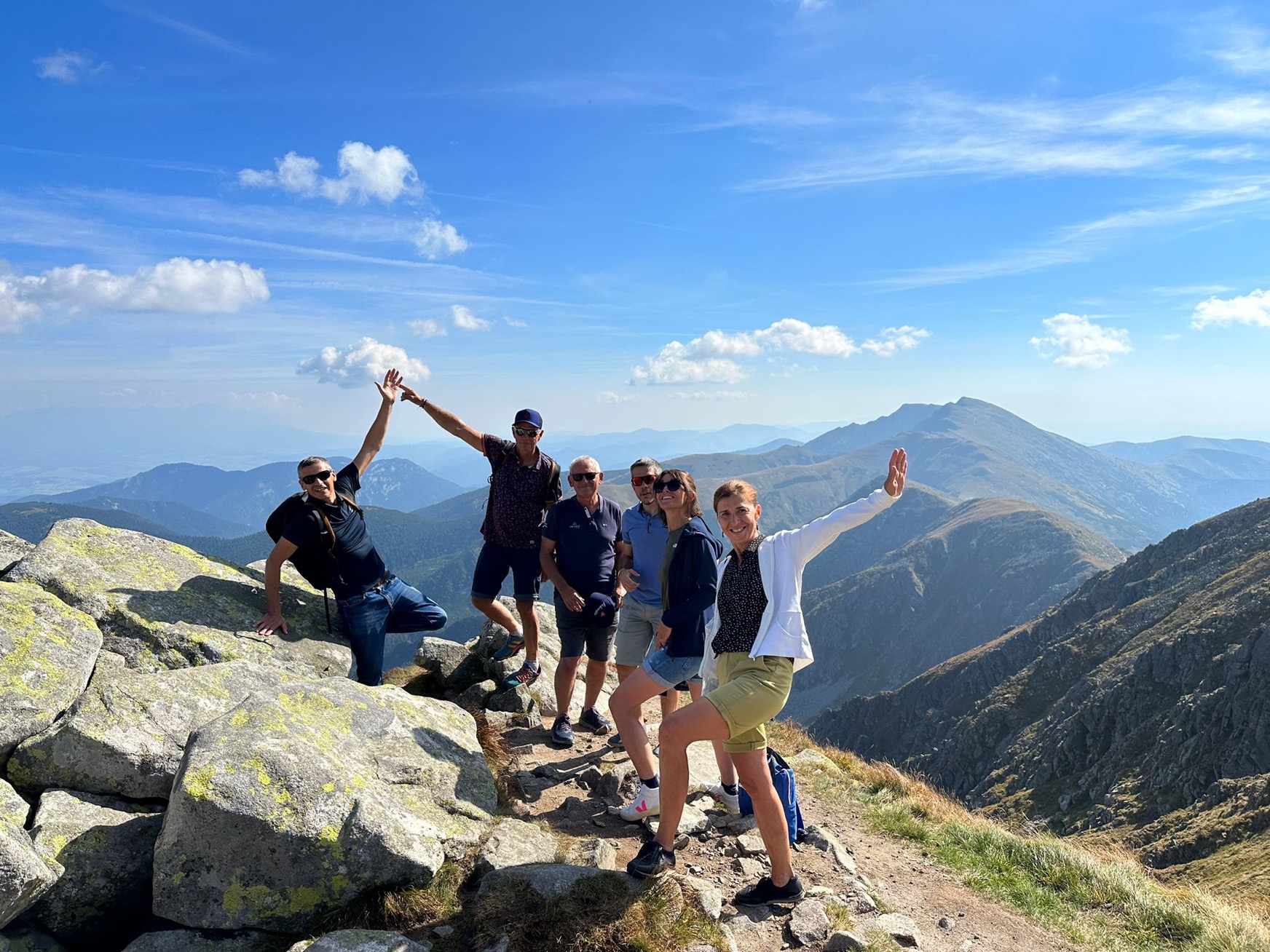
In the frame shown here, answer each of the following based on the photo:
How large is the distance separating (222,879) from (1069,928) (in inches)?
349

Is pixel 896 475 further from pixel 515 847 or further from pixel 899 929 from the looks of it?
pixel 515 847

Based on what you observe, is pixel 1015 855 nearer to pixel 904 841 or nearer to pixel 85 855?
pixel 904 841

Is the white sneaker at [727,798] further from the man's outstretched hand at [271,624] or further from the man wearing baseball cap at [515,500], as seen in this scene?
the man's outstretched hand at [271,624]

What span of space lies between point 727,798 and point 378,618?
5669 millimetres

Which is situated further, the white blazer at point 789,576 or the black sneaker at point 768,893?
the black sneaker at point 768,893

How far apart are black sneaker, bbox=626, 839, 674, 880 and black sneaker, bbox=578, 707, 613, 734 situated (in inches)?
187

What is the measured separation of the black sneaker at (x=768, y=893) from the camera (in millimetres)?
7172

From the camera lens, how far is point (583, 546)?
32.3 ft

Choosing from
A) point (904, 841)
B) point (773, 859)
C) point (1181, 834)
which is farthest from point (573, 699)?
point (1181, 834)

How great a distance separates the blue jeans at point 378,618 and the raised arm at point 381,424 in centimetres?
191

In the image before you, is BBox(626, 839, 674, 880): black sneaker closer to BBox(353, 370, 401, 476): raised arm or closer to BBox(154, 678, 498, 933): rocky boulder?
BBox(154, 678, 498, 933): rocky boulder

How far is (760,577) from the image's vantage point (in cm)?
677

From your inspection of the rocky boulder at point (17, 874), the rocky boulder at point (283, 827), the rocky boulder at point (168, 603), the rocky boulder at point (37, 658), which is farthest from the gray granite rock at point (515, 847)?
→ the rocky boulder at point (37, 658)

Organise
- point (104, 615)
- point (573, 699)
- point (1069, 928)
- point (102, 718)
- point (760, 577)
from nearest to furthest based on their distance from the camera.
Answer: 1. point (760, 577)
2. point (102, 718)
3. point (1069, 928)
4. point (104, 615)
5. point (573, 699)
